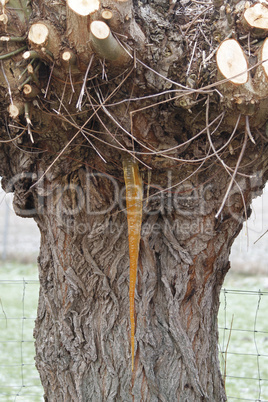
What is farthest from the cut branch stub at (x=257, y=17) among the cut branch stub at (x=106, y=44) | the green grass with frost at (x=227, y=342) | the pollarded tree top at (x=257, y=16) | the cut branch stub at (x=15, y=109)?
the green grass with frost at (x=227, y=342)

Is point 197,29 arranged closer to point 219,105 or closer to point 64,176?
point 219,105

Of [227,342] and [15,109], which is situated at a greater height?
[15,109]

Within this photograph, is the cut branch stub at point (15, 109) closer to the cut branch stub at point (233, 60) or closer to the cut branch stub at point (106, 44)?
the cut branch stub at point (106, 44)

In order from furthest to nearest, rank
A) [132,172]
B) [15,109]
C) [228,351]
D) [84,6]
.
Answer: [228,351] < [132,172] < [15,109] < [84,6]

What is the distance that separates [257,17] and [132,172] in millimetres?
823

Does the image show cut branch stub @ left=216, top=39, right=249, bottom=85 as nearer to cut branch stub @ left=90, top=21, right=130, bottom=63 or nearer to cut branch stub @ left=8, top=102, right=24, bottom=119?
cut branch stub @ left=90, top=21, right=130, bottom=63

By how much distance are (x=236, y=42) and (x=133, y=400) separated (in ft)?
5.64

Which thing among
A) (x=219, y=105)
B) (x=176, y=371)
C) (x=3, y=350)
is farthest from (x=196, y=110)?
(x=3, y=350)

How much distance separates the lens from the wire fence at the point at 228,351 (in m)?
3.59

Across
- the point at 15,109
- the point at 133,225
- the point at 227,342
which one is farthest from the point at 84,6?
the point at 227,342

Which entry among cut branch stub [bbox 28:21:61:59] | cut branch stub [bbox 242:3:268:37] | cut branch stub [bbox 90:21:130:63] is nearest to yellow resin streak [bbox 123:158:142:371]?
cut branch stub [bbox 90:21:130:63]

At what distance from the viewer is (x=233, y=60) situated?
152 cm

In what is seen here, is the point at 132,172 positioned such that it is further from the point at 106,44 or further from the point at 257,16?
the point at 257,16

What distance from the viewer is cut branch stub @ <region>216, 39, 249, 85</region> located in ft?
4.97
